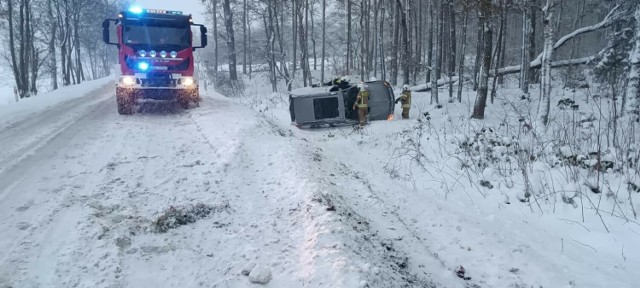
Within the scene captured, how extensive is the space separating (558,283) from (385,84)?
1024cm

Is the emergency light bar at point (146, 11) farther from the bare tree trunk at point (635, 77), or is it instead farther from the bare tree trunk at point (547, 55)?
the bare tree trunk at point (635, 77)

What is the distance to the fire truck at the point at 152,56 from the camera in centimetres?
1135

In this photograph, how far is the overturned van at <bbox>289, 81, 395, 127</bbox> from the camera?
41.5 feet

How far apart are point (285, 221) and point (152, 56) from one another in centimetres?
907

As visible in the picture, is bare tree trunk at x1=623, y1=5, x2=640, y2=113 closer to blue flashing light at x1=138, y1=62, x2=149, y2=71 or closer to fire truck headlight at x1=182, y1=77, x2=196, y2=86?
fire truck headlight at x1=182, y1=77, x2=196, y2=86

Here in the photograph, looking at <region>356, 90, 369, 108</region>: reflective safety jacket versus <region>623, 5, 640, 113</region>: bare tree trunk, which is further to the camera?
<region>356, 90, 369, 108</region>: reflective safety jacket

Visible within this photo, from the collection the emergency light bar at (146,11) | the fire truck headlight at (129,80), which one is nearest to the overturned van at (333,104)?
the emergency light bar at (146,11)

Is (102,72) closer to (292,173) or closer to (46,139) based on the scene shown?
(46,139)

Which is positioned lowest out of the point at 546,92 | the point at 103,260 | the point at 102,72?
the point at 103,260

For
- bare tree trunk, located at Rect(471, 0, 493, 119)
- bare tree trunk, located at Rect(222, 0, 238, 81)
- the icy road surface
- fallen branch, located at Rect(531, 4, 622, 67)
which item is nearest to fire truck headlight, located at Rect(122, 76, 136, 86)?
the icy road surface

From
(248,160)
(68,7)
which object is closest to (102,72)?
(68,7)

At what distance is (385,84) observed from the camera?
43.2 ft

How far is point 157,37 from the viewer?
11.6m

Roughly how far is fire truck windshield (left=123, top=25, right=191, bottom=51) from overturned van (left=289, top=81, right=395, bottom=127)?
3.70 m
